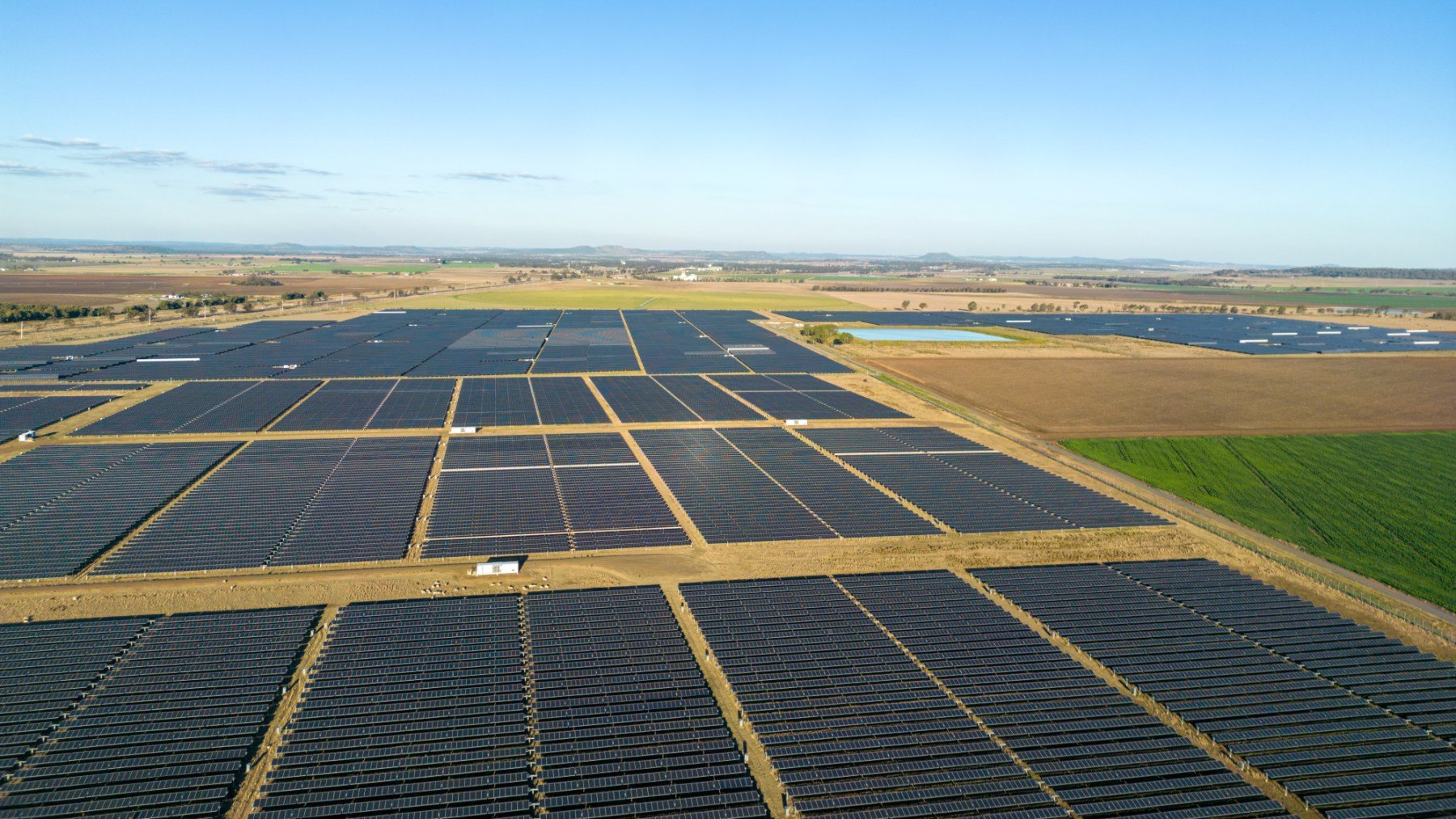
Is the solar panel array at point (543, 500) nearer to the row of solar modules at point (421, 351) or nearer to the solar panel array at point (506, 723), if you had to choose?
the solar panel array at point (506, 723)

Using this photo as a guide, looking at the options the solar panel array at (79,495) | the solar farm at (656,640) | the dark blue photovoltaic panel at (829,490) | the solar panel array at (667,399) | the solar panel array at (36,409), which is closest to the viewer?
the solar farm at (656,640)

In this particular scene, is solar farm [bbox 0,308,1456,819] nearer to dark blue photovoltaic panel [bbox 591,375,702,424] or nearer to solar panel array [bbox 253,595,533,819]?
solar panel array [bbox 253,595,533,819]

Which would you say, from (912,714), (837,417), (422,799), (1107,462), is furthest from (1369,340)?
(422,799)

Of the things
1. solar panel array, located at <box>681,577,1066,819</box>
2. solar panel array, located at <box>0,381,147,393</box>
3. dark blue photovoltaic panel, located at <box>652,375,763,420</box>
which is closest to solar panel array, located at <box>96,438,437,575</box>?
solar panel array, located at <box>681,577,1066,819</box>

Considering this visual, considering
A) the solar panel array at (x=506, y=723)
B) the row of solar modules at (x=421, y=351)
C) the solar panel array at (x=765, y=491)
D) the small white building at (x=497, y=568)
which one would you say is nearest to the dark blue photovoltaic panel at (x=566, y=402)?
the solar panel array at (x=765, y=491)

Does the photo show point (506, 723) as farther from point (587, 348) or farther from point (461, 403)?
point (587, 348)

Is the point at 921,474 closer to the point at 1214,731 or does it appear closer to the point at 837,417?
the point at 837,417

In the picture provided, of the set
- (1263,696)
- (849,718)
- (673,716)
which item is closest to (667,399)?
(673,716)
